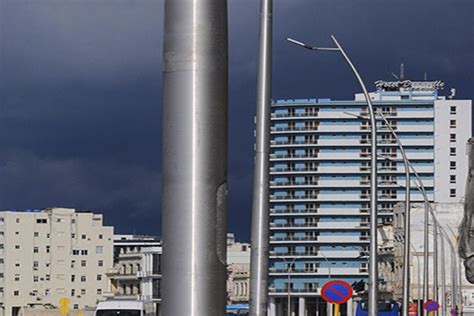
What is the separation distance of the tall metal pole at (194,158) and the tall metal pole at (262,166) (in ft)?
35.5

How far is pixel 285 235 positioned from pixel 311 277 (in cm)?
809

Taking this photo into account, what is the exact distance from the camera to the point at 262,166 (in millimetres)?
17859

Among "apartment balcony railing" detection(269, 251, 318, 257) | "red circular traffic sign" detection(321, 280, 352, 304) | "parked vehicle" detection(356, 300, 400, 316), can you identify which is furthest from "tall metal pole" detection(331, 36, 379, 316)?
"apartment balcony railing" detection(269, 251, 318, 257)

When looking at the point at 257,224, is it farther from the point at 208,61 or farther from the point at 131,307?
the point at 131,307

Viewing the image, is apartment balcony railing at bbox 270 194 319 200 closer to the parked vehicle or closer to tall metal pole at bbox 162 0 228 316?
the parked vehicle

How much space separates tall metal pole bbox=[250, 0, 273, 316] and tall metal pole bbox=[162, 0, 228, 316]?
10826mm

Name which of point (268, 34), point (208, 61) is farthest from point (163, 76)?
point (268, 34)

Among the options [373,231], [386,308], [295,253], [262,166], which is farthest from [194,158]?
[295,253]

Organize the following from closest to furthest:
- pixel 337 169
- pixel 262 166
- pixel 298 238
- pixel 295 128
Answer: pixel 262 166, pixel 298 238, pixel 337 169, pixel 295 128

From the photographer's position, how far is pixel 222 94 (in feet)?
22.7

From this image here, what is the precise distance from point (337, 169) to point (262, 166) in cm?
16563

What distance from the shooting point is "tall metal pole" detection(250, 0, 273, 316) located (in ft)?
58.6

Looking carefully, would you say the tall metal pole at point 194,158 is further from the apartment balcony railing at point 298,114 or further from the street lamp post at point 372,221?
the apartment balcony railing at point 298,114

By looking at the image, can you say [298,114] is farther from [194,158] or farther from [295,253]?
[194,158]
